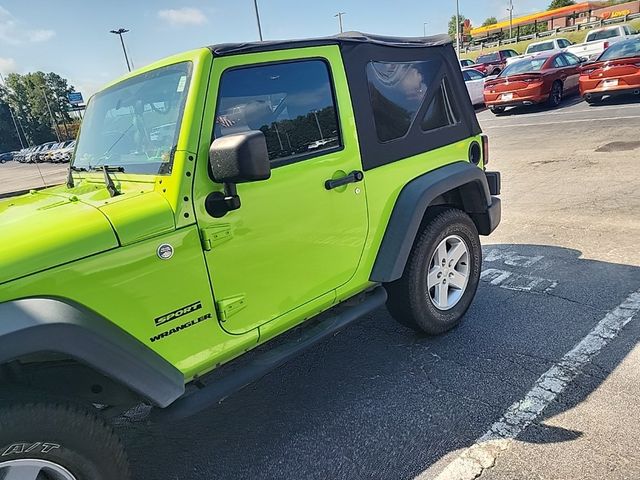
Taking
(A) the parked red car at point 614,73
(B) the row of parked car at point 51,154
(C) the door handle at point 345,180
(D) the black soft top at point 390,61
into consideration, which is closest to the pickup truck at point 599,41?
(A) the parked red car at point 614,73

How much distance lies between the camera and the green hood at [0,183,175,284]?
1777 mm

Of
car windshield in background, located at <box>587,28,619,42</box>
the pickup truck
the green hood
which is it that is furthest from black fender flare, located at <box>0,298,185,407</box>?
car windshield in background, located at <box>587,28,619,42</box>

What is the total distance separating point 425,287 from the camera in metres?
3.24

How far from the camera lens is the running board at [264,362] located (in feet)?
7.13

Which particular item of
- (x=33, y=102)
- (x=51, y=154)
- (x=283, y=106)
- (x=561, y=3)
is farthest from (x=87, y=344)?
(x=561, y=3)

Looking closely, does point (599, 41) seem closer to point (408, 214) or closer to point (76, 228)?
point (408, 214)

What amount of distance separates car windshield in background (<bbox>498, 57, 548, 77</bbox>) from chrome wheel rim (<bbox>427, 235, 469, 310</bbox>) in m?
12.6

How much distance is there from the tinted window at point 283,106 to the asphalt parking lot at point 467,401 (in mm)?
1486

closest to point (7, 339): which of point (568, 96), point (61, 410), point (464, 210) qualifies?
point (61, 410)

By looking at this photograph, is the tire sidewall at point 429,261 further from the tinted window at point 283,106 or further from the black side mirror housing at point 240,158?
the black side mirror housing at point 240,158

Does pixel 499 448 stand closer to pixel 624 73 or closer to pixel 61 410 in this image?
pixel 61 410

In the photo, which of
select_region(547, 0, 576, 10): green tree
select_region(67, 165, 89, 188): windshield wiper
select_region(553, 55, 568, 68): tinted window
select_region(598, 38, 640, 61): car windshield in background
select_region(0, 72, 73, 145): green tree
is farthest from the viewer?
select_region(547, 0, 576, 10): green tree

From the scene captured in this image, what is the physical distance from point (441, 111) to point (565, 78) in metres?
13.6

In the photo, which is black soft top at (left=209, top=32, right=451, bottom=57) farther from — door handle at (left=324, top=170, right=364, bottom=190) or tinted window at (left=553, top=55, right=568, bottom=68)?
tinted window at (left=553, top=55, right=568, bottom=68)
